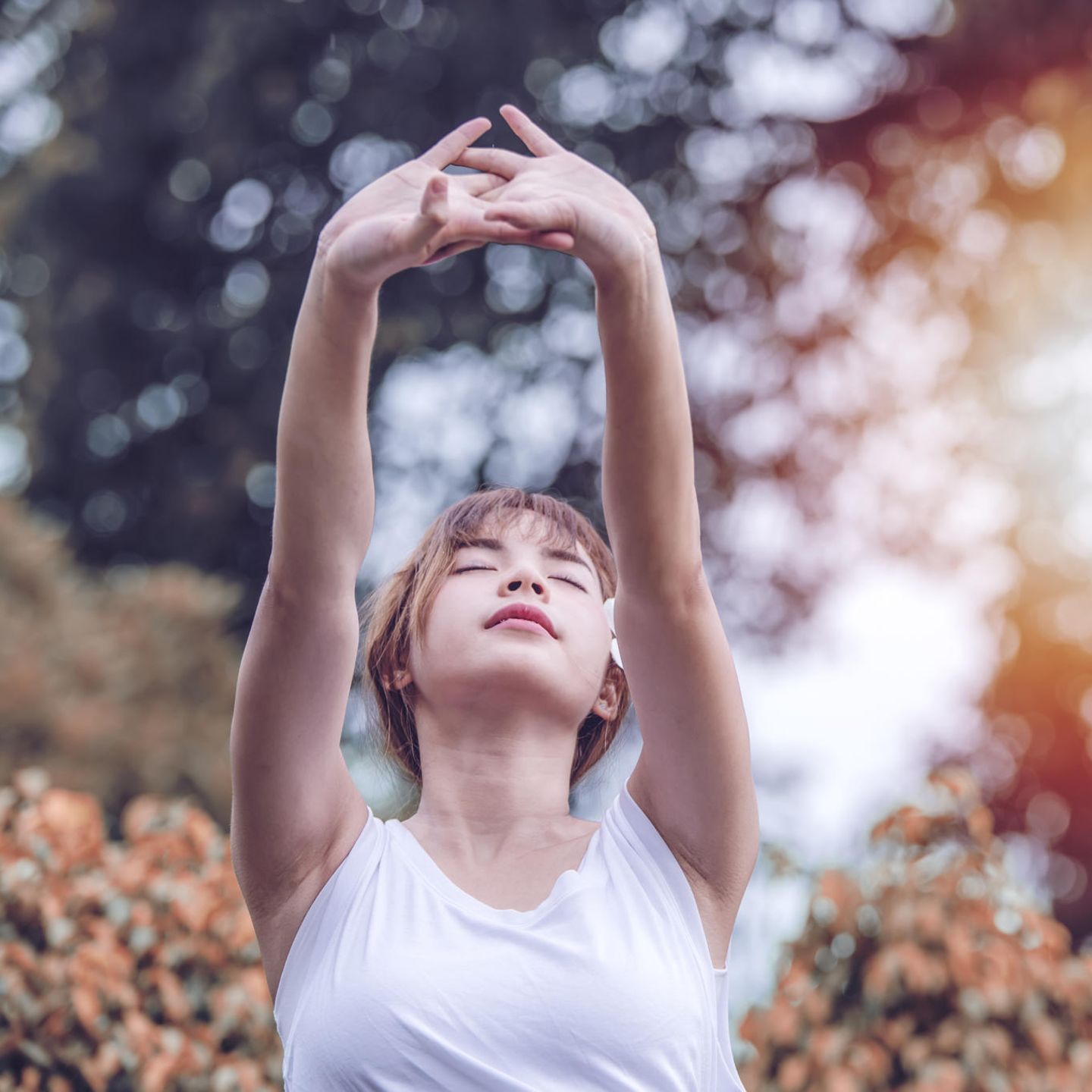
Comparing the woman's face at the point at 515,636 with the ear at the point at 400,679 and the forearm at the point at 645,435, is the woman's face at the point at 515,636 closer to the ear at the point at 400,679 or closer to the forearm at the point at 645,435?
the ear at the point at 400,679

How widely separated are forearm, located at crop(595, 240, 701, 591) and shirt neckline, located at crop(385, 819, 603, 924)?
0.32 meters

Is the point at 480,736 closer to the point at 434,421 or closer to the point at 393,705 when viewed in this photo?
the point at 393,705

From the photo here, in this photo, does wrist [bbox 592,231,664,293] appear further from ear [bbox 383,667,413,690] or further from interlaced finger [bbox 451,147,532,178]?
ear [bbox 383,667,413,690]

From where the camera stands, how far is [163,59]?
7777 millimetres

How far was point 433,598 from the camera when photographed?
1596 millimetres

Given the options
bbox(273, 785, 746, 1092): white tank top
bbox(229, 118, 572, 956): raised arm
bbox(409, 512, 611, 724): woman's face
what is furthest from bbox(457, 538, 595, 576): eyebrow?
bbox(273, 785, 746, 1092): white tank top

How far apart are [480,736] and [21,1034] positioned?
1.93 meters

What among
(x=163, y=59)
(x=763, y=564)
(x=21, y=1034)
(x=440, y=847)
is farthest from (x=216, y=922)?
(x=163, y=59)

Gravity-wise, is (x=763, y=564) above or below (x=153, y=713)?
below

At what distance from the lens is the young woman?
4.07ft

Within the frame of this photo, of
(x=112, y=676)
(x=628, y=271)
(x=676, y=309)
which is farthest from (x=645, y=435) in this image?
(x=676, y=309)

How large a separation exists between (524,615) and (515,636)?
38mm

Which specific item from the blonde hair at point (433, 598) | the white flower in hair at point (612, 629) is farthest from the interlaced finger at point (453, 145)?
the white flower in hair at point (612, 629)

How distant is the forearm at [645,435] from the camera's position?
129cm
